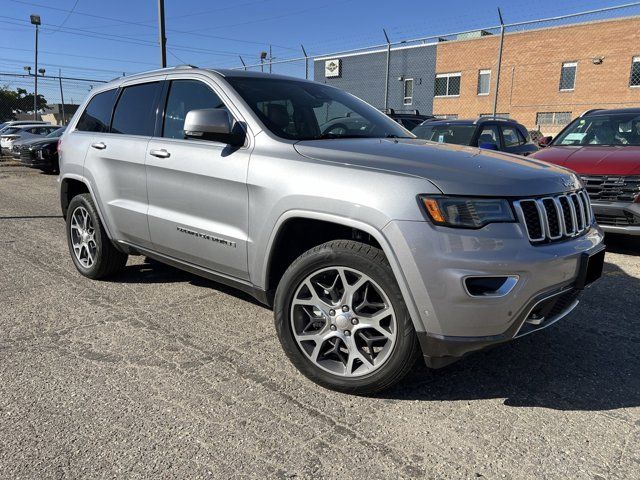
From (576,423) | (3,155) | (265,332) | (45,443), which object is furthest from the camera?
(3,155)

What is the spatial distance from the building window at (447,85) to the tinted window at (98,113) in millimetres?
31745

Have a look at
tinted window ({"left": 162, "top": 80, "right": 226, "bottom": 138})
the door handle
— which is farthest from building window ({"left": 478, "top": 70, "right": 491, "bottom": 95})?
the door handle

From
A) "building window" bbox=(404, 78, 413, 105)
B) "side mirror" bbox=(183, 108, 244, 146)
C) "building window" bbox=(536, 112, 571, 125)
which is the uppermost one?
"building window" bbox=(404, 78, 413, 105)

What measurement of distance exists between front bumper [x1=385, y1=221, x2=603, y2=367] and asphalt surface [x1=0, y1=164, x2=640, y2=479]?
47cm

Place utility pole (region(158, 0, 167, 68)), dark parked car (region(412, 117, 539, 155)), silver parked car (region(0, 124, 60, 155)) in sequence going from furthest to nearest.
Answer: silver parked car (region(0, 124, 60, 155)) → utility pole (region(158, 0, 167, 68)) → dark parked car (region(412, 117, 539, 155))

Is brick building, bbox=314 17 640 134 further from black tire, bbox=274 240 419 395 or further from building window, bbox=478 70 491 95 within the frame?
black tire, bbox=274 240 419 395

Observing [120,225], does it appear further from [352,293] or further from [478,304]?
[478,304]

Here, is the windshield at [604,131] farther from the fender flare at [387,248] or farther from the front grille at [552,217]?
the fender flare at [387,248]

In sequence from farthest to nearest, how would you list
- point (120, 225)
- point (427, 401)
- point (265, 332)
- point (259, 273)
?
point (120, 225) < point (265, 332) < point (259, 273) < point (427, 401)

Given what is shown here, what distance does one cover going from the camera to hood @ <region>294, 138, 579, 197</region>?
8.21 feet

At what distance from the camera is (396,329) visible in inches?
103

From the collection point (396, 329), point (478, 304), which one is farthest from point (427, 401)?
point (478, 304)

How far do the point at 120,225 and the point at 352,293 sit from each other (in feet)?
7.77

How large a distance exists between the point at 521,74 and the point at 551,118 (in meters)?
3.39
